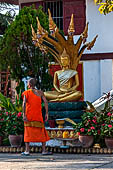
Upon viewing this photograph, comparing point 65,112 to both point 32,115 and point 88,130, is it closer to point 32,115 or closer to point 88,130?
point 88,130

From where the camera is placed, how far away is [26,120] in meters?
9.63

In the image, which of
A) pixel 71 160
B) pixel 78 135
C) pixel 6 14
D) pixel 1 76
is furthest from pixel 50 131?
pixel 6 14

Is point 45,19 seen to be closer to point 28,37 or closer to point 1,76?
point 28,37

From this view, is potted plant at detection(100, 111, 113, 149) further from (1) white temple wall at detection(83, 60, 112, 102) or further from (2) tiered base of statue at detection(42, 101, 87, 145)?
(1) white temple wall at detection(83, 60, 112, 102)

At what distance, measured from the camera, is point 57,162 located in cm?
852

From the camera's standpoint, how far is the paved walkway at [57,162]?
7847 mm

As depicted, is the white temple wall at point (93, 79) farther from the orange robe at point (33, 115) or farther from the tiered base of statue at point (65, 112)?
the orange robe at point (33, 115)

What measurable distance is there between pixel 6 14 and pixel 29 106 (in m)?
15.1

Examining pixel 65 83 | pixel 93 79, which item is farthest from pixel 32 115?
pixel 93 79

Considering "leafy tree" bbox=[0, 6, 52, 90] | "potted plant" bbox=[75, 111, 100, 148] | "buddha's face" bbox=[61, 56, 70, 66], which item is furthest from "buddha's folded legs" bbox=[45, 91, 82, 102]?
"leafy tree" bbox=[0, 6, 52, 90]

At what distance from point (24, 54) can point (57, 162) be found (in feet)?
27.1

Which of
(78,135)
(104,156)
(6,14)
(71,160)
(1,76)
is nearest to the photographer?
(71,160)

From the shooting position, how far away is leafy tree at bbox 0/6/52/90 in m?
16.2

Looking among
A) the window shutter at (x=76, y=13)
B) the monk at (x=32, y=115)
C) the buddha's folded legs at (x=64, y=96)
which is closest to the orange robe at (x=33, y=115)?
the monk at (x=32, y=115)
